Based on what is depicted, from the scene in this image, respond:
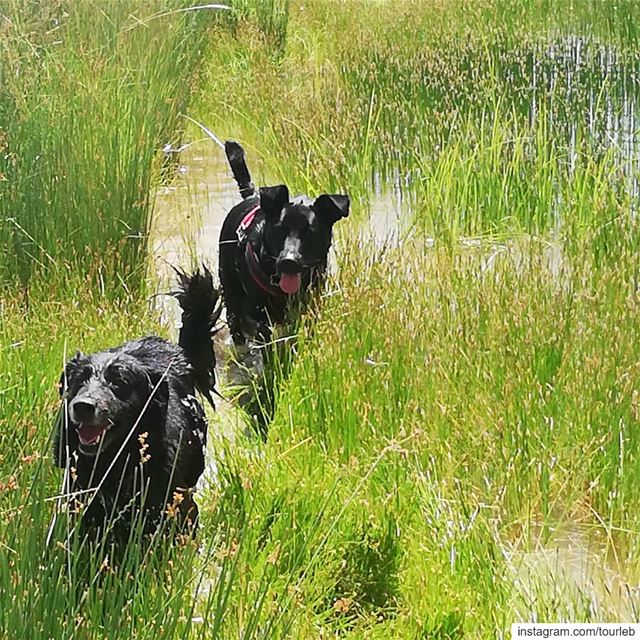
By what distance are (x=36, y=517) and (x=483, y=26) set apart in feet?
15.9

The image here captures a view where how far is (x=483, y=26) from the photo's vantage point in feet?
19.4

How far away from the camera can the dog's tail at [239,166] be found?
4332mm

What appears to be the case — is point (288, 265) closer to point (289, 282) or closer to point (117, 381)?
point (289, 282)

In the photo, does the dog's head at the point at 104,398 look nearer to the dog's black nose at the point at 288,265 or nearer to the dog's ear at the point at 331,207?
the dog's black nose at the point at 288,265

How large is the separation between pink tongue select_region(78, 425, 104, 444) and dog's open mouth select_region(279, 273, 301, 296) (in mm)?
1474

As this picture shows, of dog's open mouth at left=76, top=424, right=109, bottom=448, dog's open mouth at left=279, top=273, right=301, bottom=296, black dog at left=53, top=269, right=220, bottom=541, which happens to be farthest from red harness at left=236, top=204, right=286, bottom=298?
dog's open mouth at left=76, top=424, right=109, bottom=448

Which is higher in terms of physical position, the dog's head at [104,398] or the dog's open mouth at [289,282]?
the dog's open mouth at [289,282]

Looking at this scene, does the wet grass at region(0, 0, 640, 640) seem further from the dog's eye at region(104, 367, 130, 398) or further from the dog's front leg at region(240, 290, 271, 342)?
the dog's front leg at region(240, 290, 271, 342)

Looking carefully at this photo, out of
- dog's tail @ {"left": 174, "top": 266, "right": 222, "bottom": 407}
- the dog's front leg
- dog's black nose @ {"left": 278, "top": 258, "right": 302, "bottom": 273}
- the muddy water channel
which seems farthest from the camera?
the dog's front leg

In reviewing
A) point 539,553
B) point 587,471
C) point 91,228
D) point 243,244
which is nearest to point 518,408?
point 587,471

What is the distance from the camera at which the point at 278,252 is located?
3740 mm

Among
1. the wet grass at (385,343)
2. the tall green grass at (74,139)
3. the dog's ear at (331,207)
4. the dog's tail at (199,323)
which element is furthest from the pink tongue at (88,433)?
the dog's ear at (331,207)

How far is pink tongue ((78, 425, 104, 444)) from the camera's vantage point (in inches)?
89.5

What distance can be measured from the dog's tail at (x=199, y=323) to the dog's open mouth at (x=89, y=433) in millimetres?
895
